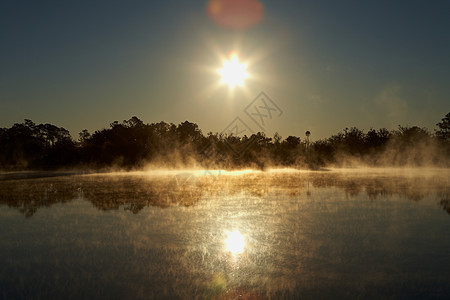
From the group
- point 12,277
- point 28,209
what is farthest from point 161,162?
point 12,277

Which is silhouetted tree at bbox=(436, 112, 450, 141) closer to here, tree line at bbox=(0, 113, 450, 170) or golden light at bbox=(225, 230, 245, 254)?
tree line at bbox=(0, 113, 450, 170)

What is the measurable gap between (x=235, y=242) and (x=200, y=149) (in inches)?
2485

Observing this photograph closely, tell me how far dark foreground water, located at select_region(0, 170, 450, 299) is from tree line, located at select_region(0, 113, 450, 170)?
4450cm

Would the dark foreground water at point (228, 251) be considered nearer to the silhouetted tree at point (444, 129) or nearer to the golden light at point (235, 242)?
the golden light at point (235, 242)

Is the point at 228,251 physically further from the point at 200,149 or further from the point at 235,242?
the point at 200,149

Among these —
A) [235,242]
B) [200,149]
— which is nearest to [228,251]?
[235,242]

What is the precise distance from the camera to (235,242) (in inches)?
335

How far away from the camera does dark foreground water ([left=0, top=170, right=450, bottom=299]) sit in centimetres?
568

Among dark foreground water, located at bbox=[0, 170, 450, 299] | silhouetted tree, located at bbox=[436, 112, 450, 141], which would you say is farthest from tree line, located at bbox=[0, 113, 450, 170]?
dark foreground water, located at bbox=[0, 170, 450, 299]

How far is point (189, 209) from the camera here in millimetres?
13500

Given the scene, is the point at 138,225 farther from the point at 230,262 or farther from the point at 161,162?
the point at 161,162

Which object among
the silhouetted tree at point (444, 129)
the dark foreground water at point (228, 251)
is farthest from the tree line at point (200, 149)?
the dark foreground water at point (228, 251)

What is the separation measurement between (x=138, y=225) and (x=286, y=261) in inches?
209

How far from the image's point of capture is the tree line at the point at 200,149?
5928 cm
